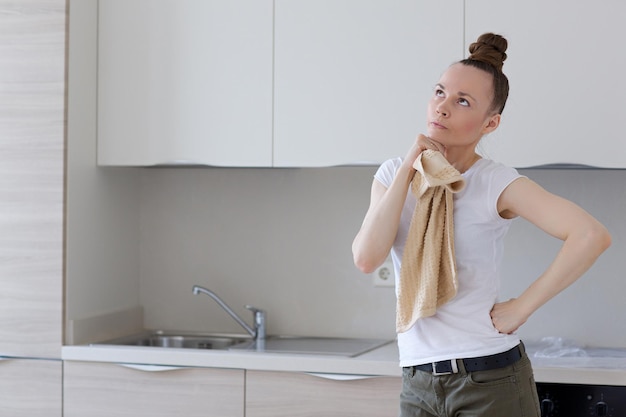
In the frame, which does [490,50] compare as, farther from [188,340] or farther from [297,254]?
[188,340]

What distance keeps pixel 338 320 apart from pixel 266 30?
1007mm

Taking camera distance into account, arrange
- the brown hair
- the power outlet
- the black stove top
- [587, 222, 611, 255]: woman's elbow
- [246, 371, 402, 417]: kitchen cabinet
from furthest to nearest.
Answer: the power outlet
[246, 371, 402, 417]: kitchen cabinet
the black stove top
the brown hair
[587, 222, 611, 255]: woman's elbow

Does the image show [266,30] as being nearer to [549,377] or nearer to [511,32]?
[511,32]

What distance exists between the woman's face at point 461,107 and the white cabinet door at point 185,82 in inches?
43.5

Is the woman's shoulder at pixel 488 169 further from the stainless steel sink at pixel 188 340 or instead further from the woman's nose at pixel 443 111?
the stainless steel sink at pixel 188 340

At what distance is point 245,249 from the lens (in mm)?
3393

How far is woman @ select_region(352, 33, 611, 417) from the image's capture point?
73.7 inches

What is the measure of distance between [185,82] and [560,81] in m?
1.16

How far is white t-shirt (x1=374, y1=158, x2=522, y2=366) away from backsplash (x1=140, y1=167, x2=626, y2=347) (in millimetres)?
1213

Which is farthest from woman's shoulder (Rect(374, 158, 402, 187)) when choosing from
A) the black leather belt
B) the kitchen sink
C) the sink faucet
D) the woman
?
the sink faucet

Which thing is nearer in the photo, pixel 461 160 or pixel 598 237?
pixel 598 237

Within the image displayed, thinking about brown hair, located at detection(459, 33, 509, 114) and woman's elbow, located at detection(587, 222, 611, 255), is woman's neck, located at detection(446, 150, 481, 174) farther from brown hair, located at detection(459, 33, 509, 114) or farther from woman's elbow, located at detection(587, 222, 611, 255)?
woman's elbow, located at detection(587, 222, 611, 255)

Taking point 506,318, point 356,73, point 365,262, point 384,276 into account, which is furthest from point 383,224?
point 384,276

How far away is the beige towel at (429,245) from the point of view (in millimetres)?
1865
